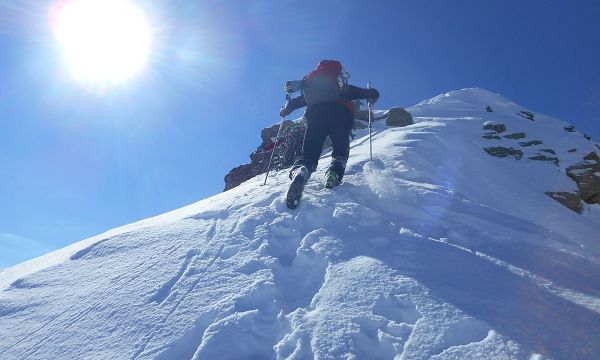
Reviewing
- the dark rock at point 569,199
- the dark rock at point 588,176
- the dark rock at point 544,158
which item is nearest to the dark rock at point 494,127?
the dark rock at point 544,158

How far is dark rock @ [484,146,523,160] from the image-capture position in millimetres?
12944

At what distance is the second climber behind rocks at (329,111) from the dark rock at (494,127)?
992cm

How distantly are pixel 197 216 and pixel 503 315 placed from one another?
423 centimetres

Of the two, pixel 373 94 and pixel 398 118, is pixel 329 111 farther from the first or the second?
pixel 398 118

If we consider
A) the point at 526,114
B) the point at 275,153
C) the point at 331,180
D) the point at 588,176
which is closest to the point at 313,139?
the point at 331,180

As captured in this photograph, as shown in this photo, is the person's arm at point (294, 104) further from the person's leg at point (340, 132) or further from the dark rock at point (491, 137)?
the dark rock at point (491, 137)

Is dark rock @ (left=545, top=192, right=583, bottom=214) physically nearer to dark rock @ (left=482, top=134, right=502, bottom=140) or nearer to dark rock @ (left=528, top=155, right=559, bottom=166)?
dark rock @ (left=528, top=155, right=559, bottom=166)

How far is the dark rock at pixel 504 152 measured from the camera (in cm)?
1294

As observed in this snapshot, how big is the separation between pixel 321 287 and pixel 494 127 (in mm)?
14200

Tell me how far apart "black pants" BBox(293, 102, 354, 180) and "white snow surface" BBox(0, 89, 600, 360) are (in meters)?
0.68

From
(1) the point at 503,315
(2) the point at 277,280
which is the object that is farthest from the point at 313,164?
(1) the point at 503,315

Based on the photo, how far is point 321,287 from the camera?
148 inches

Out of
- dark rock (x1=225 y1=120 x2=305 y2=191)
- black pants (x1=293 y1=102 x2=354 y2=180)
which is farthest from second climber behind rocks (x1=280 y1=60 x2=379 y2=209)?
dark rock (x1=225 y1=120 x2=305 y2=191)

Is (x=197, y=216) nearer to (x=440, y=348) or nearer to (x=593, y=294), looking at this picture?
(x=440, y=348)
